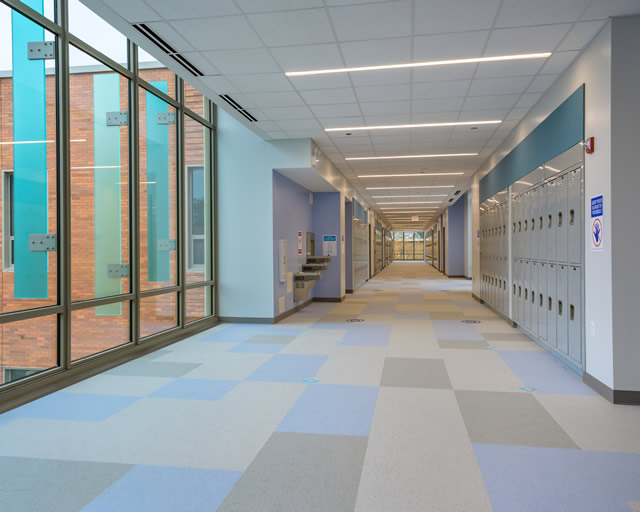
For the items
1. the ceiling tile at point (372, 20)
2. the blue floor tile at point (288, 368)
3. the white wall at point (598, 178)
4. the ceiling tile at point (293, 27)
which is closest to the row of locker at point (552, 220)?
the white wall at point (598, 178)

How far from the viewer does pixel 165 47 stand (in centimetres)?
431

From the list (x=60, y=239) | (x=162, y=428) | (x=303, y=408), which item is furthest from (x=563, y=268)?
(x=60, y=239)

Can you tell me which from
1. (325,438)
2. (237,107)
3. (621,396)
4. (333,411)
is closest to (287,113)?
(237,107)

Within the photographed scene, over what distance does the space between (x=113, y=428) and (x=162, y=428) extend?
348mm

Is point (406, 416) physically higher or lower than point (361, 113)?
lower

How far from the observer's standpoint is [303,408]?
3.62 metres

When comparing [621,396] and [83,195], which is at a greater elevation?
[83,195]

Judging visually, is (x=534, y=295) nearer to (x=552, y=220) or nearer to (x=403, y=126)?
(x=552, y=220)

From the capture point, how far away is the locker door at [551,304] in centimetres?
515

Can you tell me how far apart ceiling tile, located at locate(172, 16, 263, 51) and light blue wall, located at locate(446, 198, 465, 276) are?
643 inches

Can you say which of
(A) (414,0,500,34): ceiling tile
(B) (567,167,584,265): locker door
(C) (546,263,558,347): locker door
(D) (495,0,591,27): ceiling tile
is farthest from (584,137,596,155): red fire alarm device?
(C) (546,263,558,347): locker door

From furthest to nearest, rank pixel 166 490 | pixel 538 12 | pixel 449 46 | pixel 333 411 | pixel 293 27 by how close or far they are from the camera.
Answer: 1. pixel 449 46
2. pixel 293 27
3. pixel 538 12
4. pixel 333 411
5. pixel 166 490

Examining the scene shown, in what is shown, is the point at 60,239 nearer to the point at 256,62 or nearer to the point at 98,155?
the point at 98,155

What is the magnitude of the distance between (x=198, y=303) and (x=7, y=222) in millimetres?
3692
